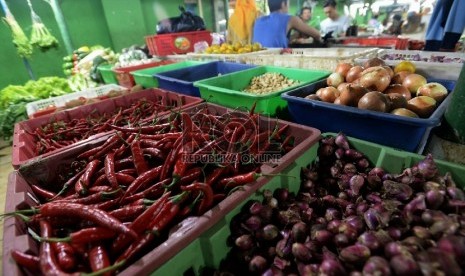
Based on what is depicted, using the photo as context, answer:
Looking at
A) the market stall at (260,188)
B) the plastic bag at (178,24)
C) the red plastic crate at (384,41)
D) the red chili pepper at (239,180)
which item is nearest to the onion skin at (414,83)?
the market stall at (260,188)

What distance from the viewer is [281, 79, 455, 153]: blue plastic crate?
1.17 meters

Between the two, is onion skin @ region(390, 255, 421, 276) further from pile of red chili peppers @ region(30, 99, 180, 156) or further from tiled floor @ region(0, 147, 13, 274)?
tiled floor @ region(0, 147, 13, 274)

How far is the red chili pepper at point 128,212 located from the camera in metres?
1.00

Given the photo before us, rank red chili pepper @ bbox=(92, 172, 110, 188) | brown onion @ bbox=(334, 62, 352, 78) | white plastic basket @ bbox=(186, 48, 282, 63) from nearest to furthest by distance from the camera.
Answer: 1. red chili pepper @ bbox=(92, 172, 110, 188)
2. brown onion @ bbox=(334, 62, 352, 78)
3. white plastic basket @ bbox=(186, 48, 282, 63)

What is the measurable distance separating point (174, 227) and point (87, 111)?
203 centimetres

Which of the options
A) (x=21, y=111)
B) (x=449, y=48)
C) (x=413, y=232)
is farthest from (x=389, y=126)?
(x=21, y=111)

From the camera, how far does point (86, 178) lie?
4.09 feet

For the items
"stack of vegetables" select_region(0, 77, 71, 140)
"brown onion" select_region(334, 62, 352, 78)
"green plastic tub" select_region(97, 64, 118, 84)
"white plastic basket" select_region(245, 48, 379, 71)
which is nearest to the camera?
"brown onion" select_region(334, 62, 352, 78)

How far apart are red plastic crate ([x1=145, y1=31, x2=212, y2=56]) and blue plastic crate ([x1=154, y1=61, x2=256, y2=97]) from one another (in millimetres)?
1597

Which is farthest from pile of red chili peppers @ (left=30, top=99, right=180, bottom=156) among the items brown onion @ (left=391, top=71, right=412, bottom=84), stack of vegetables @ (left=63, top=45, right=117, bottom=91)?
stack of vegetables @ (left=63, top=45, right=117, bottom=91)

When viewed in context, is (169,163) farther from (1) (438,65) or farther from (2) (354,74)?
(1) (438,65)

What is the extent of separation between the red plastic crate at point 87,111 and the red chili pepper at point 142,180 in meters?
0.64

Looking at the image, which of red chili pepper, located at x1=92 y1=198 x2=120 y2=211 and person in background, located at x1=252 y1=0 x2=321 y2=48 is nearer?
red chili pepper, located at x1=92 y1=198 x2=120 y2=211

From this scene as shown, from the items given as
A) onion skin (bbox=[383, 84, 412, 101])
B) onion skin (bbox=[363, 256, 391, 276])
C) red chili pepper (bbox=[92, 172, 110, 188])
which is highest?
onion skin (bbox=[383, 84, 412, 101])
